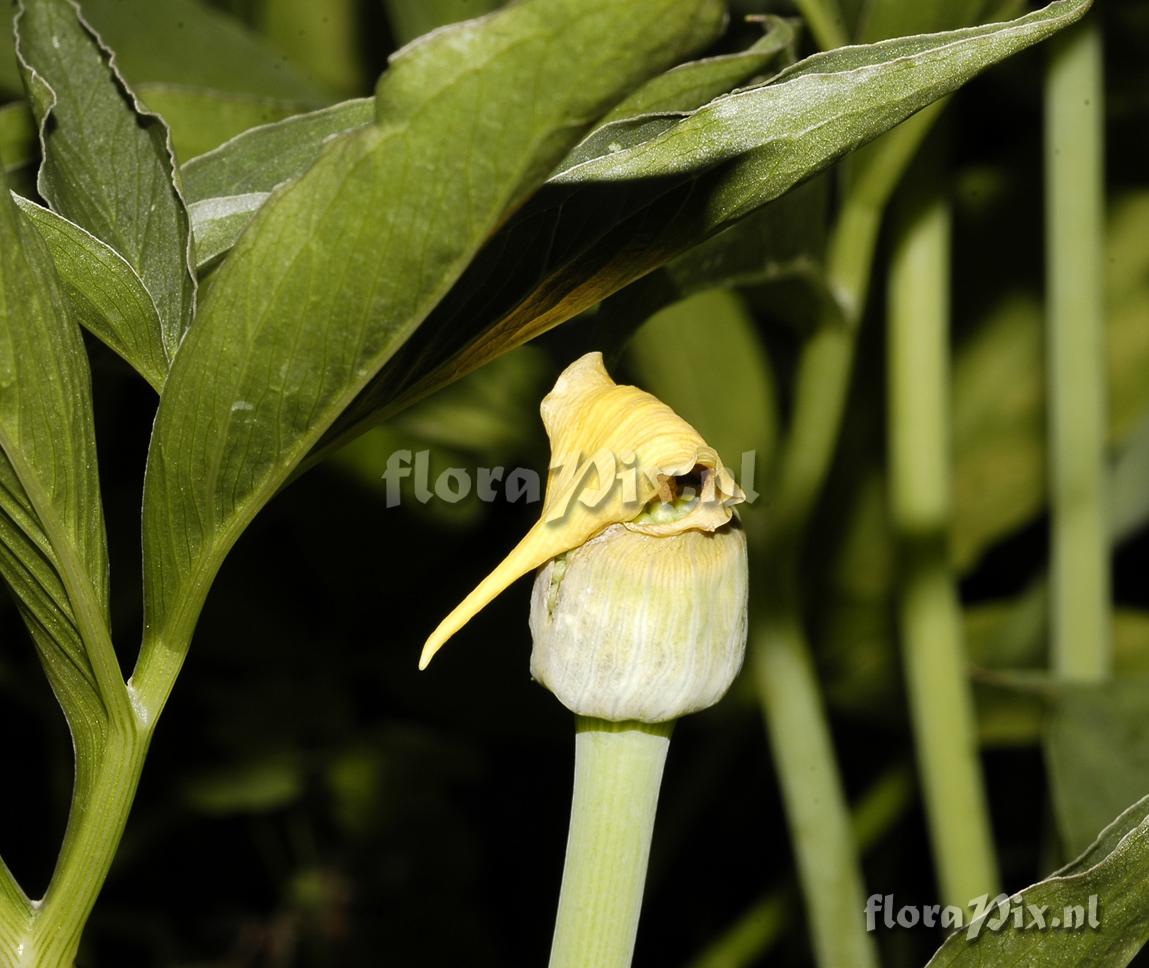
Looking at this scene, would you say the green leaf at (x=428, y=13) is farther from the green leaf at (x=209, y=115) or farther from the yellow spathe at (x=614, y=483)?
the yellow spathe at (x=614, y=483)

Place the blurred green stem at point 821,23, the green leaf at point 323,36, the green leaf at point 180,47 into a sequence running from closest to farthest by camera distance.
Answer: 1. the blurred green stem at point 821,23
2. the green leaf at point 180,47
3. the green leaf at point 323,36

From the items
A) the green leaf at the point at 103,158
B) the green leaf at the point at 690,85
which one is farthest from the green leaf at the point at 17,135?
the green leaf at the point at 690,85

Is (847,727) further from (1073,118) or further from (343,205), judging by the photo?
(343,205)

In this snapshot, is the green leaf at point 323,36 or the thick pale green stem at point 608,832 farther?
the green leaf at point 323,36

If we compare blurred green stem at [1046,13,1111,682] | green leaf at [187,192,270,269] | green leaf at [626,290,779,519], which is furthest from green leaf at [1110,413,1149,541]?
green leaf at [187,192,270,269]

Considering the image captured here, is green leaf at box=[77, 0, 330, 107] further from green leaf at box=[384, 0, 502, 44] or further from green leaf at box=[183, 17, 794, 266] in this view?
green leaf at box=[183, 17, 794, 266]

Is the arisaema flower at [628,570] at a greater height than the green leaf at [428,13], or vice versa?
the green leaf at [428,13]

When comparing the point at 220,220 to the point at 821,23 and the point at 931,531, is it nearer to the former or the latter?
the point at 821,23
